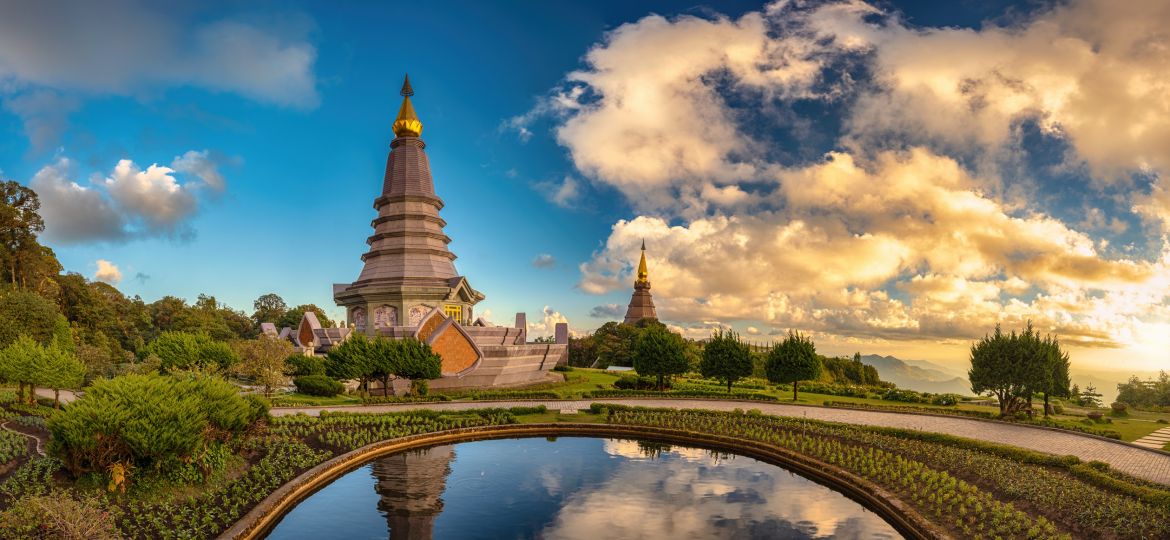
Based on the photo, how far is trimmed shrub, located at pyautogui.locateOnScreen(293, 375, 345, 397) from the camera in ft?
125

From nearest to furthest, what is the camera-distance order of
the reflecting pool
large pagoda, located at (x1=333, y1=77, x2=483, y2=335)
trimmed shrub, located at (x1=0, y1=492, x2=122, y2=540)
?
trimmed shrub, located at (x1=0, y1=492, x2=122, y2=540) → the reflecting pool → large pagoda, located at (x1=333, y1=77, x2=483, y2=335)

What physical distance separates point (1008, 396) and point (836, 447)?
17.3m

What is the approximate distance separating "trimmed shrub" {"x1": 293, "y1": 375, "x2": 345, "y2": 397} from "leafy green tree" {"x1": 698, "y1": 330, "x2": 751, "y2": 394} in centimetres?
2538

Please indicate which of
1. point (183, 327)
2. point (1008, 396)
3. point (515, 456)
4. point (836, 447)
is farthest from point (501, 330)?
point (183, 327)

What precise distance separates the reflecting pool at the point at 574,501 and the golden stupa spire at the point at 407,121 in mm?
39709

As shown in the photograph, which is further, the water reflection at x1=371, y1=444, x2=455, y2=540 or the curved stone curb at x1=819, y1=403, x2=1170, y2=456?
the curved stone curb at x1=819, y1=403, x2=1170, y2=456

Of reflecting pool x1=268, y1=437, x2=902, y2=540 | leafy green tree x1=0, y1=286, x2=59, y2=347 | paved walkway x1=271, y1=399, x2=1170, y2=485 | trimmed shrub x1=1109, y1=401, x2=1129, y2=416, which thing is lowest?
reflecting pool x1=268, y1=437, x2=902, y2=540

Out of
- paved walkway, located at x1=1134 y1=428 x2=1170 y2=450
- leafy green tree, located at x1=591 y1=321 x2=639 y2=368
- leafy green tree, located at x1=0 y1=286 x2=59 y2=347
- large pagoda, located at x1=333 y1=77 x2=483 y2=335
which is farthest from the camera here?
leafy green tree, located at x1=591 y1=321 x2=639 y2=368

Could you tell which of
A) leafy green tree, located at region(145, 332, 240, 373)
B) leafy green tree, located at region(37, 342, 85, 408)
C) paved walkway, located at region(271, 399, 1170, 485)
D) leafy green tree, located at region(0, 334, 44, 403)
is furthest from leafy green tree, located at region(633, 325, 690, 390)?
leafy green tree, located at region(0, 334, 44, 403)

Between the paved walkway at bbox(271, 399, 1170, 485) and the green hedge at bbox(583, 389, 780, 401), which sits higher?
the green hedge at bbox(583, 389, 780, 401)

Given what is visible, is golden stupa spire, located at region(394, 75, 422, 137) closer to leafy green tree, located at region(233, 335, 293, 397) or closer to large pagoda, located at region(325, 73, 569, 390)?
large pagoda, located at region(325, 73, 569, 390)

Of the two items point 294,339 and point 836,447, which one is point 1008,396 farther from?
point 294,339

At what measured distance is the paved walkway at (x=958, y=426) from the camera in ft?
74.5

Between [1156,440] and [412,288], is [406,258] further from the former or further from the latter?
[1156,440]
